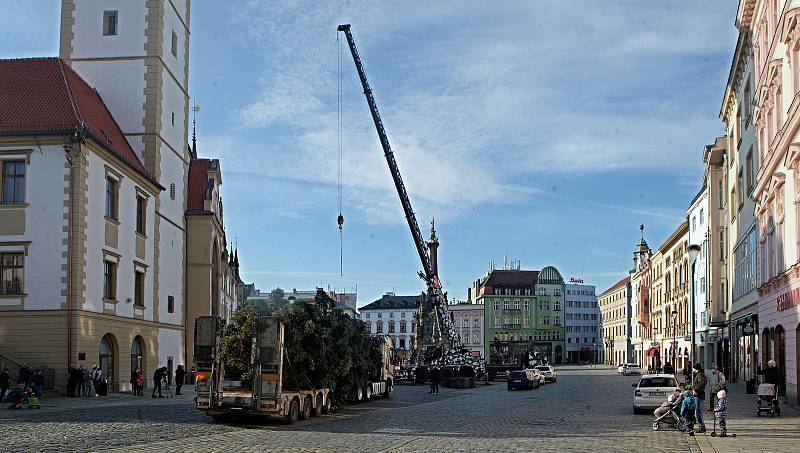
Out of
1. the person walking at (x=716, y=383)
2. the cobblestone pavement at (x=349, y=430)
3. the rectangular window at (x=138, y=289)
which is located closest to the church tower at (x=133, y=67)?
the rectangular window at (x=138, y=289)

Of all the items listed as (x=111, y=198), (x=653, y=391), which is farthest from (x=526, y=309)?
(x=653, y=391)

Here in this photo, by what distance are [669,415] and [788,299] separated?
8.79m

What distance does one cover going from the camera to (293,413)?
25.7 meters

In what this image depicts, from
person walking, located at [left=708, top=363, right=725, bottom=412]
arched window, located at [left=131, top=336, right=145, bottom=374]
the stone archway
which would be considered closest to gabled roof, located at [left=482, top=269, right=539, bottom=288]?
arched window, located at [left=131, top=336, right=145, bottom=374]

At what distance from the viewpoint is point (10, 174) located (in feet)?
125

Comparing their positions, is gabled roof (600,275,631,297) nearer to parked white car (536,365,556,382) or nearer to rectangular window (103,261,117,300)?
parked white car (536,365,556,382)

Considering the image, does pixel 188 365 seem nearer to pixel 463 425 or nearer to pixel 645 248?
pixel 463 425

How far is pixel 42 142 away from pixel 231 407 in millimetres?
19097

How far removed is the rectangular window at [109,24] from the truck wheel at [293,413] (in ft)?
102

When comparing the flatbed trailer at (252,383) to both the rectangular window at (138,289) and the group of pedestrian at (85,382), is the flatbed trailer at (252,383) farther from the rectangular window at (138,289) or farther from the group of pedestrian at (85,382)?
the rectangular window at (138,289)

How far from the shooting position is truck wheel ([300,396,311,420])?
87.7 ft

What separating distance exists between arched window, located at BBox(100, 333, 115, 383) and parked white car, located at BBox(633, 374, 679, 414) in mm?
23422

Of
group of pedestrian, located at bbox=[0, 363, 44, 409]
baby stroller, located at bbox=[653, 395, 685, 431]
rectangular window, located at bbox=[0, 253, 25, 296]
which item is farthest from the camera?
rectangular window, located at bbox=[0, 253, 25, 296]

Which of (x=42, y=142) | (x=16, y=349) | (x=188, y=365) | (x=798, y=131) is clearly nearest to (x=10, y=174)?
(x=42, y=142)
